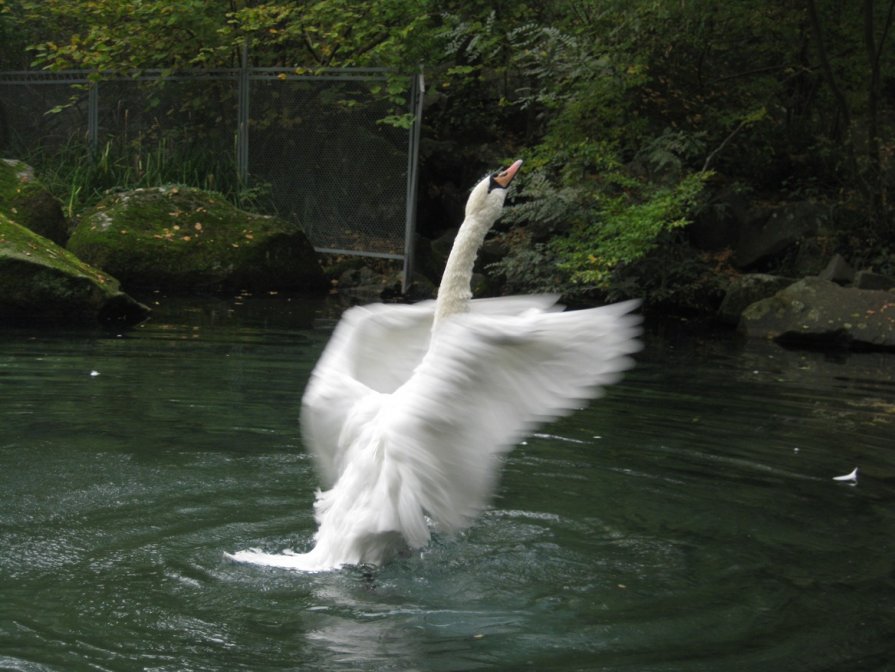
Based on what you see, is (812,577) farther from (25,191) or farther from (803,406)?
(25,191)

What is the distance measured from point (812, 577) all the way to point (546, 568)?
1.15 m

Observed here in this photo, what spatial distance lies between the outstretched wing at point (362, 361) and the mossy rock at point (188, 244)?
9.33 m

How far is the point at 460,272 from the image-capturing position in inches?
216

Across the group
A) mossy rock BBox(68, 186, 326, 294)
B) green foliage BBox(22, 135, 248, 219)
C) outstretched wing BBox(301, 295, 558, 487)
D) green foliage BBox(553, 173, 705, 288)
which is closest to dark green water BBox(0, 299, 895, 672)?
outstretched wing BBox(301, 295, 558, 487)

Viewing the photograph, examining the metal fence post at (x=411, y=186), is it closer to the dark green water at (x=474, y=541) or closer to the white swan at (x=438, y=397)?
the dark green water at (x=474, y=541)

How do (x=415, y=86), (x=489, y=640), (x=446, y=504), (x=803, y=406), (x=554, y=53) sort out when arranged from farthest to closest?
(x=415, y=86), (x=554, y=53), (x=803, y=406), (x=446, y=504), (x=489, y=640)

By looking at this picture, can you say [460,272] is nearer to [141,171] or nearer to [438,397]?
[438,397]

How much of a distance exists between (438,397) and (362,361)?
4.19 feet

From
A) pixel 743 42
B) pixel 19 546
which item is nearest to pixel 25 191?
pixel 743 42

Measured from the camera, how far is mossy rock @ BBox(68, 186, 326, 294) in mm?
14453

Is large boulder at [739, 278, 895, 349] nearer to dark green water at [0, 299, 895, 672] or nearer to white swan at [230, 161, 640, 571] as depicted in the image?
dark green water at [0, 299, 895, 672]

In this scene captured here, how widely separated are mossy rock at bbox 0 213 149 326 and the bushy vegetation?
497 centimetres

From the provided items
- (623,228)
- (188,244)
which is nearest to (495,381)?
(623,228)

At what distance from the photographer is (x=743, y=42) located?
1502cm
